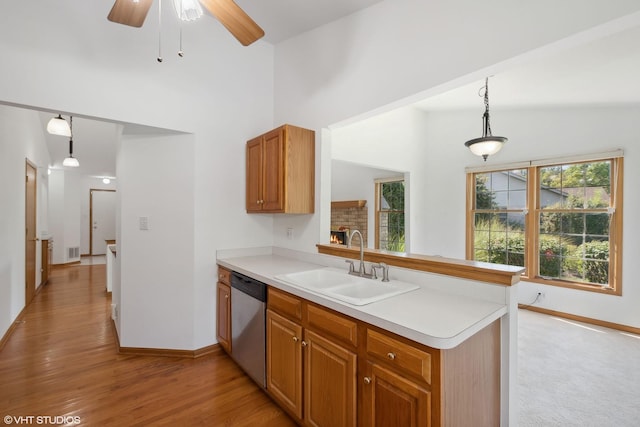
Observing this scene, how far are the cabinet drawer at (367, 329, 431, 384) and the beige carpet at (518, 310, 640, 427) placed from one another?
138 cm

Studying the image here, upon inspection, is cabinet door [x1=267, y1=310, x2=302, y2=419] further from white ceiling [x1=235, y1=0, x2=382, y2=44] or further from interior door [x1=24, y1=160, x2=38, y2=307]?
interior door [x1=24, y1=160, x2=38, y2=307]

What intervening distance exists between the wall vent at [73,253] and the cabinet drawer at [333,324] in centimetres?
825

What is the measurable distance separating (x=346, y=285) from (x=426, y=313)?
75 cm

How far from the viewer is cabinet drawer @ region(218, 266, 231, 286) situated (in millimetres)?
2646

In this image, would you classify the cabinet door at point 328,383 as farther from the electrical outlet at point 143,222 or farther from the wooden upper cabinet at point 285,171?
the electrical outlet at point 143,222

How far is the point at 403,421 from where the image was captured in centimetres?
121

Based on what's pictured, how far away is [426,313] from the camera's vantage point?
4.42 feet

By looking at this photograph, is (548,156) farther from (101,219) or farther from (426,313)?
(101,219)

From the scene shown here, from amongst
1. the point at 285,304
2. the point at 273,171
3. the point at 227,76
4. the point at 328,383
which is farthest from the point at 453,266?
the point at 227,76

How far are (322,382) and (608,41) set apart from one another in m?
3.09

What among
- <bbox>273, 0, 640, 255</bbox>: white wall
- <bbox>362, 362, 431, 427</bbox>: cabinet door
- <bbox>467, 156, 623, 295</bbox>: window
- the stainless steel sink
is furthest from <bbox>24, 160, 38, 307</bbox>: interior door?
<bbox>467, 156, 623, 295</bbox>: window

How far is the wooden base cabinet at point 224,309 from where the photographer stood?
2613 mm

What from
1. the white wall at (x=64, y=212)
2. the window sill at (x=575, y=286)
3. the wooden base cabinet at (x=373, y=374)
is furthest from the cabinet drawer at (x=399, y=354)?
the white wall at (x=64, y=212)

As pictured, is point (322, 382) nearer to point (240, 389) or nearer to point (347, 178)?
point (240, 389)
